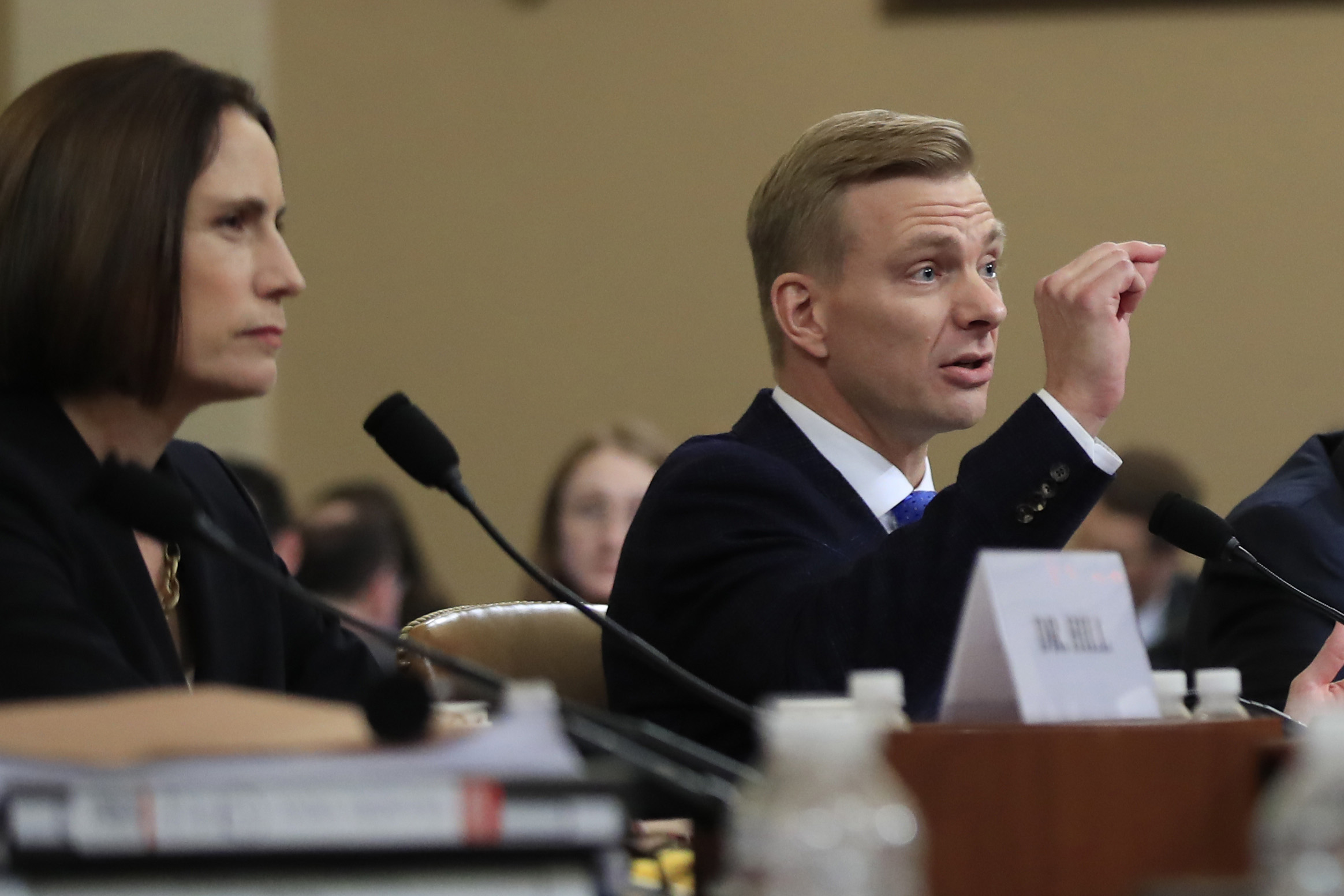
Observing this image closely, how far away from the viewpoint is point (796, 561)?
160 cm

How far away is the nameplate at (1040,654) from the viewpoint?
3.20 ft

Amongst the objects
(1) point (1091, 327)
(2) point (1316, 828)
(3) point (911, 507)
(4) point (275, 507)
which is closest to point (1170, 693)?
(2) point (1316, 828)

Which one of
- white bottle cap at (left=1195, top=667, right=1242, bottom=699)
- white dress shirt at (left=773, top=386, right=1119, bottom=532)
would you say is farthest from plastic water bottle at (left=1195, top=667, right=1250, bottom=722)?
white dress shirt at (left=773, top=386, right=1119, bottom=532)

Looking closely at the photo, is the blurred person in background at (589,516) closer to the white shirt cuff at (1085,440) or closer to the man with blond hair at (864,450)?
the man with blond hair at (864,450)

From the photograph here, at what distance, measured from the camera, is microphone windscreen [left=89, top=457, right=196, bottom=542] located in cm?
110

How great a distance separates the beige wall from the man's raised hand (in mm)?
2473

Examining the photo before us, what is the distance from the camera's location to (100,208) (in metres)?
1.45

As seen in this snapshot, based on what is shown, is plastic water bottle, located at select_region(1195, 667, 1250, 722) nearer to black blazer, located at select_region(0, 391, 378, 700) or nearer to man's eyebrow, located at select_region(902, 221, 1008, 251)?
black blazer, located at select_region(0, 391, 378, 700)

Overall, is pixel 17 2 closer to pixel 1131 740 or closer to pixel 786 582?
pixel 786 582

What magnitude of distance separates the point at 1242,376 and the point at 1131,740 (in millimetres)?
3258

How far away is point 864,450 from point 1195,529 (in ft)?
1.64

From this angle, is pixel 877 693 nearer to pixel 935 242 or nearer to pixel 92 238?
pixel 92 238

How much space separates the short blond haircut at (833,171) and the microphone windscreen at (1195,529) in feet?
1.91

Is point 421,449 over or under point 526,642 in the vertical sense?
over
